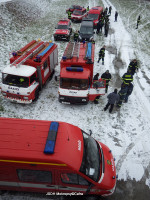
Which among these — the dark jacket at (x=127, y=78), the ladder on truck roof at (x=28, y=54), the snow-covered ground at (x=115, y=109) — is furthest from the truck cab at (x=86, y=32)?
the dark jacket at (x=127, y=78)

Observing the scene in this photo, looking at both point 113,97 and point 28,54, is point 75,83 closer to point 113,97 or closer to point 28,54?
point 113,97

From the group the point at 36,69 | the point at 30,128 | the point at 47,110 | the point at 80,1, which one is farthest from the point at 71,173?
the point at 80,1

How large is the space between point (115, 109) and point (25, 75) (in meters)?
5.86

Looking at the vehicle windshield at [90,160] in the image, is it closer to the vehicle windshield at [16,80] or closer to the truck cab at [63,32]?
the vehicle windshield at [16,80]

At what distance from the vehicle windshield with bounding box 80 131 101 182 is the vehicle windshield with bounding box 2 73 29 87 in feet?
16.4

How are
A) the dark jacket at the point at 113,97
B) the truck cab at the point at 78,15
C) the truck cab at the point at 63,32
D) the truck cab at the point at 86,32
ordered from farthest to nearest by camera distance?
the truck cab at the point at 78,15 → the truck cab at the point at 63,32 → the truck cab at the point at 86,32 → the dark jacket at the point at 113,97

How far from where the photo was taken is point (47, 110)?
9531 millimetres

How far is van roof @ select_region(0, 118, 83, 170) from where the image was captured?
4379 millimetres

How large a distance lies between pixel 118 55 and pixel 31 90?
1072cm

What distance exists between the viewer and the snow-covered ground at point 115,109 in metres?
7.37

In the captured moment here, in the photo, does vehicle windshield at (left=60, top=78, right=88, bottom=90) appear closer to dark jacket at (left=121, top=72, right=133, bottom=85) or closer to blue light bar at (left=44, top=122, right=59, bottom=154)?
dark jacket at (left=121, top=72, right=133, bottom=85)

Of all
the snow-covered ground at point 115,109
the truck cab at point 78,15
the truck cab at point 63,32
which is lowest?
the snow-covered ground at point 115,109

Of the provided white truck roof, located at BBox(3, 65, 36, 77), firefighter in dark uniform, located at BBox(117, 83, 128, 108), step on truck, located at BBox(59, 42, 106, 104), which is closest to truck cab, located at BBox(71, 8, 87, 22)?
step on truck, located at BBox(59, 42, 106, 104)

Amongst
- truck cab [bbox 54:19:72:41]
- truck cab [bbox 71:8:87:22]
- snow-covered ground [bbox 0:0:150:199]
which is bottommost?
snow-covered ground [bbox 0:0:150:199]
